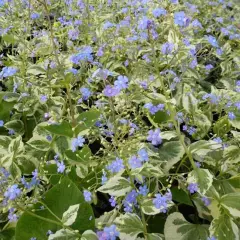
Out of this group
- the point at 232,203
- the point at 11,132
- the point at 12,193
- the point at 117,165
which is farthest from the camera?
the point at 11,132

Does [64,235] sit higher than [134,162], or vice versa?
[134,162]

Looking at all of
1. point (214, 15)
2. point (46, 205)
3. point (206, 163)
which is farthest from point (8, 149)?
point (214, 15)

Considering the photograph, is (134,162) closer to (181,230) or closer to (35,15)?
(181,230)

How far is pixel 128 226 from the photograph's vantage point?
132 cm

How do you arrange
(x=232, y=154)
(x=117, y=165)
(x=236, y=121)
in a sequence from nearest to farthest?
(x=117, y=165) → (x=232, y=154) → (x=236, y=121)

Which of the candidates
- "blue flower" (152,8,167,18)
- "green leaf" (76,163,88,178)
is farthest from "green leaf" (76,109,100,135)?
"blue flower" (152,8,167,18)

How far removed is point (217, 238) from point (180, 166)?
42 cm

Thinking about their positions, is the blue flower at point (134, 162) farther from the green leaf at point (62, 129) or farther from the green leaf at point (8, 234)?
the green leaf at point (8, 234)

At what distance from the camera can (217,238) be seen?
138cm

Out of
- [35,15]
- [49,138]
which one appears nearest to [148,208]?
[49,138]

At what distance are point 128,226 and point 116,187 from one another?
5.5 inches

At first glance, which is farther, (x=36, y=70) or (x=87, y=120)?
(x=36, y=70)

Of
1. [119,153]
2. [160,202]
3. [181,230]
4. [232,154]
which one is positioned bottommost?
[181,230]

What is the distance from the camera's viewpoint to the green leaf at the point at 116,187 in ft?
4.28
